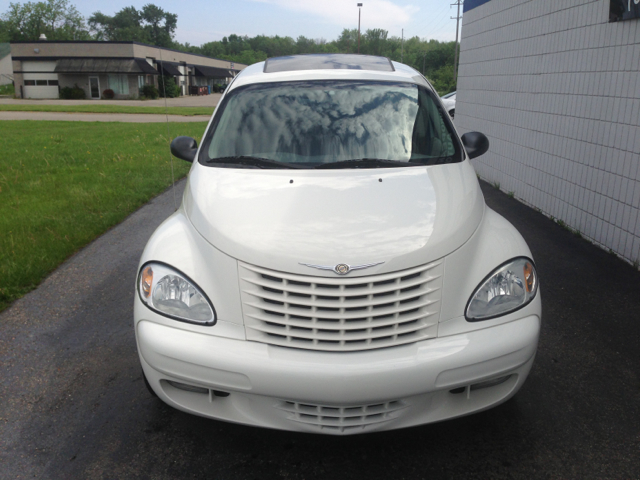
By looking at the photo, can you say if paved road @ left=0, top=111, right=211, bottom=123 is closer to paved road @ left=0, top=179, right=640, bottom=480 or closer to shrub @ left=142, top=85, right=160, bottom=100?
paved road @ left=0, top=179, right=640, bottom=480

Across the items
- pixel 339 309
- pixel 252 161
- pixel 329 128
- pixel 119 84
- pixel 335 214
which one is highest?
pixel 119 84

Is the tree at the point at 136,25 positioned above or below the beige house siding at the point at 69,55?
above

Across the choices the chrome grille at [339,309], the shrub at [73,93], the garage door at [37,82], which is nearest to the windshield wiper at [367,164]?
the chrome grille at [339,309]

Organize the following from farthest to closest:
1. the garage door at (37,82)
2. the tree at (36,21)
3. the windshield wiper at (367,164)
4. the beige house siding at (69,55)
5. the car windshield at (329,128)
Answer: the tree at (36,21) → the garage door at (37,82) → the beige house siding at (69,55) → the car windshield at (329,128) → the windshield wiper at (367,164)

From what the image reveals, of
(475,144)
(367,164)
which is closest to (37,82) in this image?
(475,144)

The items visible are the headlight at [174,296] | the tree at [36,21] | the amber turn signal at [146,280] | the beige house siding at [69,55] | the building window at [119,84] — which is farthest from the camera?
the tree at [36,21]

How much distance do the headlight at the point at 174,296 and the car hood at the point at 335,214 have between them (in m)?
0.17

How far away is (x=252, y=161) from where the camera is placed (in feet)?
11.4

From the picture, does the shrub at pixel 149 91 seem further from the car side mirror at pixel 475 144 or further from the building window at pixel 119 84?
the car side mirror at pixel 475 144

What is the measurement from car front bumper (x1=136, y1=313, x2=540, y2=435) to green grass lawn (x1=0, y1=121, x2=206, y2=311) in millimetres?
2853

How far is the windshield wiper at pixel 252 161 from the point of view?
11.1ft

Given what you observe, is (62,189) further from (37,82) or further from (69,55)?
(37,82)

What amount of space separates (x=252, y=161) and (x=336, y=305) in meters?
1.34

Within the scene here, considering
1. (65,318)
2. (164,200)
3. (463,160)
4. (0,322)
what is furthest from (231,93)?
(164,200)
